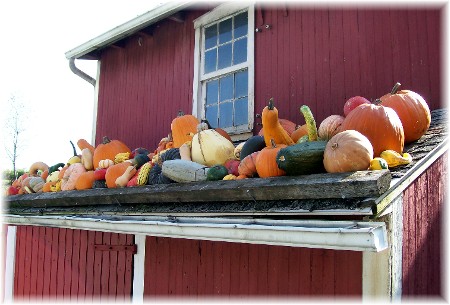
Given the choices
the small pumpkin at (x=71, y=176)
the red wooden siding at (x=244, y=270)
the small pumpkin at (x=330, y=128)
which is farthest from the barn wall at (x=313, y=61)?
the red wooden siding at (x=244, y=270)

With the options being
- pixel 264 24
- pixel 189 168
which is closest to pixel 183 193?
pixel 189 168

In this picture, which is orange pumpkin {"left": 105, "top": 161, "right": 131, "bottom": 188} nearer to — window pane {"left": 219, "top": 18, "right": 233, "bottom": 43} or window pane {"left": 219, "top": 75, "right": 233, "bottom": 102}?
window pane {"left": 219, "top": 75, "right": 233, "bottom": 102}

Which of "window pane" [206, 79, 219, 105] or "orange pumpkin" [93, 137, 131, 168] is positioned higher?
"window pane" [206, 79, 219, 105]

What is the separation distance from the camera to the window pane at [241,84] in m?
6.21

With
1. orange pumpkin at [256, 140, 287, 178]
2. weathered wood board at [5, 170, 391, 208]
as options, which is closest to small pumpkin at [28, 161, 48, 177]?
weathered wood board at [5, 170, 391, 208]

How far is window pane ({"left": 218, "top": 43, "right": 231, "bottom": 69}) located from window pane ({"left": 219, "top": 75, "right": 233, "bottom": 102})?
18cm

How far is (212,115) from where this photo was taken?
662 centimetres

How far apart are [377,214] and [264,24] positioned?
379cm

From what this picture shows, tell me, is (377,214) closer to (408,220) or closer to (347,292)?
(408,220)

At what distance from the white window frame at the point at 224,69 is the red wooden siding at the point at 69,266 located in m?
1.97

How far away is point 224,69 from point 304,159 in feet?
10.4

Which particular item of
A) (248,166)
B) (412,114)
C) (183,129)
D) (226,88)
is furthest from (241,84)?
(412,114)

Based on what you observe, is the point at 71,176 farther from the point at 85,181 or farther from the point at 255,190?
the point at 255,190

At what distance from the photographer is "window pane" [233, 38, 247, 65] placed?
20.5 ft
